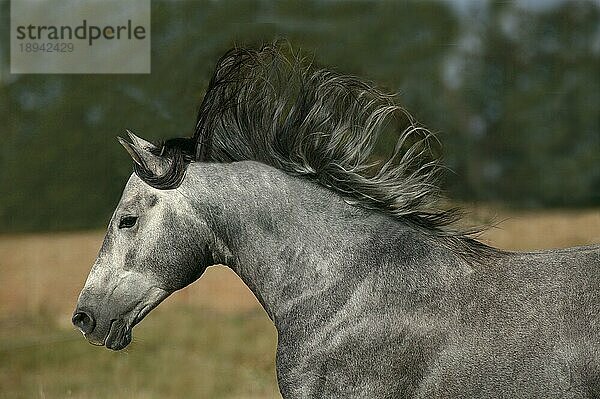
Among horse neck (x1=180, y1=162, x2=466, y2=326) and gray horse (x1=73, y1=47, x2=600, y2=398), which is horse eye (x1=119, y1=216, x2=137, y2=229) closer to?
gray horse (x1=73, y1=47, x2=600, y2=398)

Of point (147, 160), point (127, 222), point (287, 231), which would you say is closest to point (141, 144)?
point (147, 160)

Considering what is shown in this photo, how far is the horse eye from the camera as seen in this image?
2.77 metres

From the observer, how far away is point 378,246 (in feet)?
8.96

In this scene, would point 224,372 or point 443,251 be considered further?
point 224,372

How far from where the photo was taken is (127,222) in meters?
2.78

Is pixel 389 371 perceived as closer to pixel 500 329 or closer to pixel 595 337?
pixel 500 329

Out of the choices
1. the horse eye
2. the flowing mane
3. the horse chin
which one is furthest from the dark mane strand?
the horse chin

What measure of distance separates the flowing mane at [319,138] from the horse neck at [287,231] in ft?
0.18

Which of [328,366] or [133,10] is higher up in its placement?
[133,10]

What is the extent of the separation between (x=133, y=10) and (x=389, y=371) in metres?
4.12

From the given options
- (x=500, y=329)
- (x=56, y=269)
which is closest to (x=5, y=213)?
(x=56, y=269)

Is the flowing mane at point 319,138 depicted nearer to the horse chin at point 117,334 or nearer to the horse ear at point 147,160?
the horse ear at point 147,160

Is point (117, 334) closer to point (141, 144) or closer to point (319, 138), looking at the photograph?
point (141, 144)

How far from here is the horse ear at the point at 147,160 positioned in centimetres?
274
